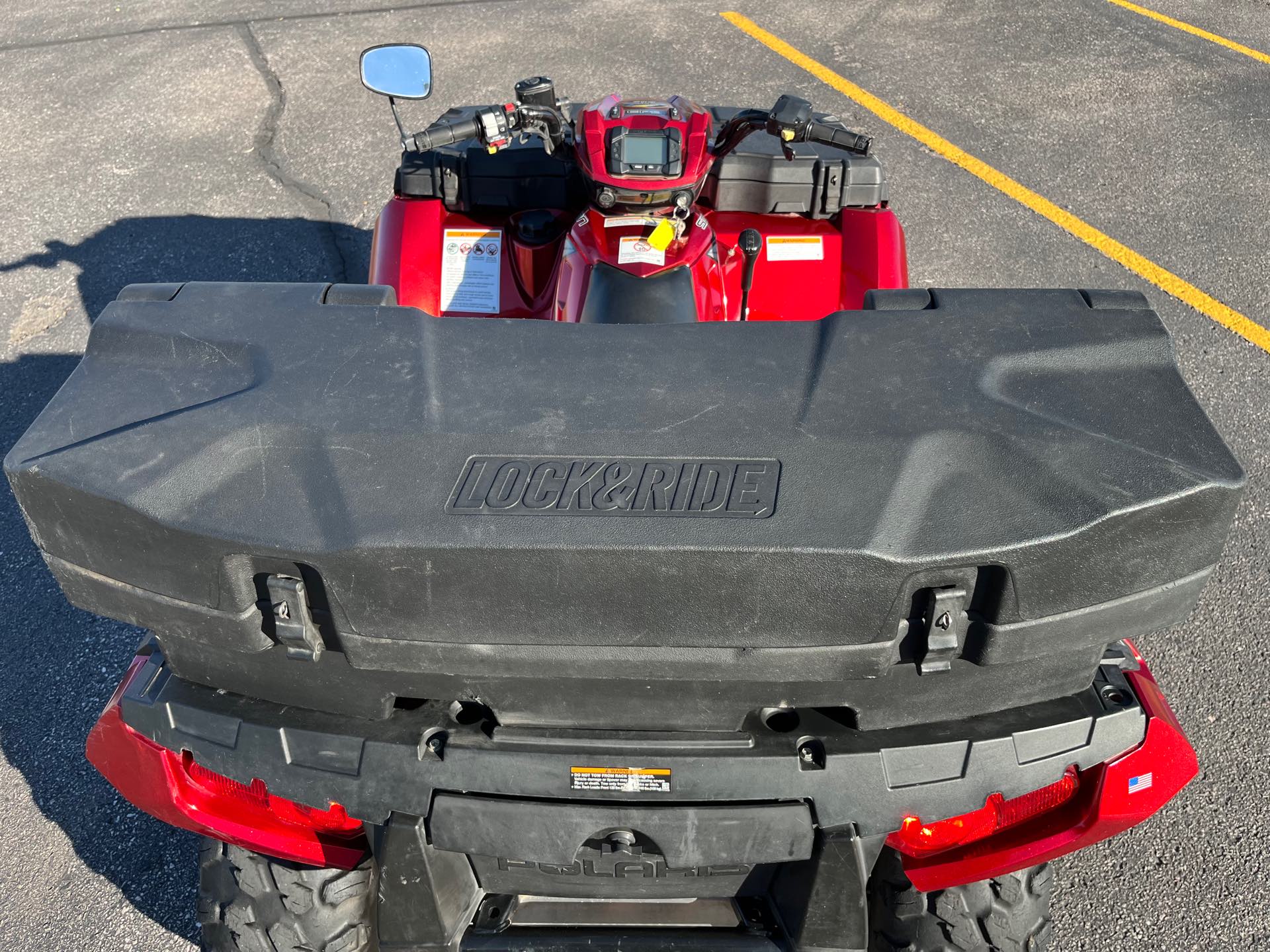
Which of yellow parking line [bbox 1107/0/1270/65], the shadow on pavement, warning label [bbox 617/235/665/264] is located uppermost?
warning label [bbox 617/235/665/264]


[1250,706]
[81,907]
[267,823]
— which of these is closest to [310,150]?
[81,907]

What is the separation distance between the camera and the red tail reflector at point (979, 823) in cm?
189

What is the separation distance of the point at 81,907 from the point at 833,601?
7.32ft

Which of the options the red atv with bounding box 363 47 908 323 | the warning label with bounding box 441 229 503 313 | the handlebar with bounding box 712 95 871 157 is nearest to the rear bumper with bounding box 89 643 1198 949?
the red atv with bounding box 363 47 908 323

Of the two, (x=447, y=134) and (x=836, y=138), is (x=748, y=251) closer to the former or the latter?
(x=836, y=138)

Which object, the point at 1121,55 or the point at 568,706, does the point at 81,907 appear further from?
the point at 1121,55

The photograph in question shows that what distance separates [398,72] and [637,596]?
7.50 ft

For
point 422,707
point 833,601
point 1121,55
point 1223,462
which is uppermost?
point 1223,462

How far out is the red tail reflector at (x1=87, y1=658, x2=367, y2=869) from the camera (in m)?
1.94

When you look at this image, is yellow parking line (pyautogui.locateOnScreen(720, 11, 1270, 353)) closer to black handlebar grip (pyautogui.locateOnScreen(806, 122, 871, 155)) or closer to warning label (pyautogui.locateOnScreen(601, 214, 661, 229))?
black handlebar grip (pyautogui.locateOnScreen(806, 122, 871, 155))

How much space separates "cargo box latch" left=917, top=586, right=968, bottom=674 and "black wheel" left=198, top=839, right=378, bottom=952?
1.14m

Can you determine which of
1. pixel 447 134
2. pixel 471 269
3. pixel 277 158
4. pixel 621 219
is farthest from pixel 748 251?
pixel 277 158

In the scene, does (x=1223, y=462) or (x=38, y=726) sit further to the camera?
(x=38, y=726)

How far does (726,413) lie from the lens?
171 cm
